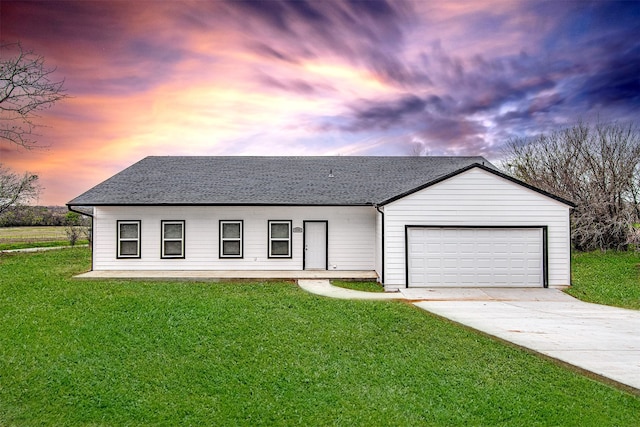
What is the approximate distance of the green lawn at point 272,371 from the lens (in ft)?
14.6

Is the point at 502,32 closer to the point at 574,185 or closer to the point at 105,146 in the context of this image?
the point at 574,185

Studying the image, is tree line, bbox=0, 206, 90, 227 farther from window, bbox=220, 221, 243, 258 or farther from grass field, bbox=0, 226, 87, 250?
window, bbox=220, 221, 243, 258

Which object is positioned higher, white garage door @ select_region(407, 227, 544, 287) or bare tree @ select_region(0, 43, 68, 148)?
bare tree @ select_region(0, 43, 68, 148)

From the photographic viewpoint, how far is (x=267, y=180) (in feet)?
52.0

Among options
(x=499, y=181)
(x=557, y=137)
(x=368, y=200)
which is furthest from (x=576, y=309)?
(x=557, y=137)

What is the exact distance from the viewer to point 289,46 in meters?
14.5

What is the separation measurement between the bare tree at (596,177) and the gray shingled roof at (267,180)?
8.99 metres

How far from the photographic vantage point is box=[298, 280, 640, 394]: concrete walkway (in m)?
5.96

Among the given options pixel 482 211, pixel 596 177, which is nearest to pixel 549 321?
pixel 482 211

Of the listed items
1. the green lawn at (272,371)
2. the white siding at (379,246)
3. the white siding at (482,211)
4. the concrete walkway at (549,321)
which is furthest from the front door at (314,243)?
the green lawn at (272,371)

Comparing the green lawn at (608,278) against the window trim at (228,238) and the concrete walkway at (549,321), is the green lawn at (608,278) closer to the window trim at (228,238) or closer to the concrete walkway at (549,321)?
the concrete walkway at (549,321)

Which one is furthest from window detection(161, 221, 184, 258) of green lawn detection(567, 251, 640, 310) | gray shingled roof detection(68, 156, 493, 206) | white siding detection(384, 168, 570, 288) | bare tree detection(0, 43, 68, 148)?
green lawn detection(567, 251, 640, 310)

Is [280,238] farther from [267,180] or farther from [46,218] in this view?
[46,218]

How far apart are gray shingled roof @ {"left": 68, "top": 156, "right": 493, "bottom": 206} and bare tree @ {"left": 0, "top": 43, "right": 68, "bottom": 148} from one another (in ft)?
10.6
